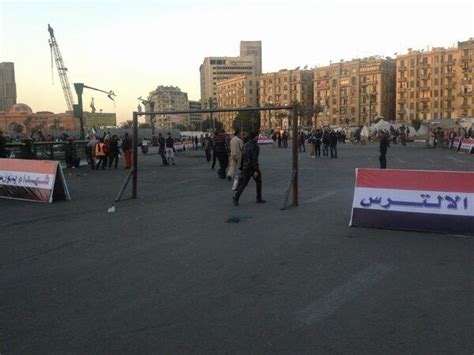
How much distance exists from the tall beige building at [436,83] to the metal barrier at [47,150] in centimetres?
Answer: 12182

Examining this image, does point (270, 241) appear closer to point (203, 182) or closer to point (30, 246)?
point (30, 246)

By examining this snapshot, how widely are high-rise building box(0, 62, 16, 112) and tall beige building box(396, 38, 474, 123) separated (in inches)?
5705

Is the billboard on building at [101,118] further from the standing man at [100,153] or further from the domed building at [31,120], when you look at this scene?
the standing man at [100,153]

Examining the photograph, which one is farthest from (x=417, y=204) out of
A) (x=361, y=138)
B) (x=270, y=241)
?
(x=361, y=138)

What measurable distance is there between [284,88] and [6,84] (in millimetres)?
112504

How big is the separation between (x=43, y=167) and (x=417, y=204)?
964 centimetres

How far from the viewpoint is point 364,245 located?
7.19 m

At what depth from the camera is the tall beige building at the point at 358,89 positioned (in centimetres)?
14638

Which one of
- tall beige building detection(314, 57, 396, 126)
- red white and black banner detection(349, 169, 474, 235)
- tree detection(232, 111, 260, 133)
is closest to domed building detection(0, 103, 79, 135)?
tree detection(232, 111, 260, 133)

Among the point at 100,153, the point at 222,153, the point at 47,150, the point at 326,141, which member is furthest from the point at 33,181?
the point at 326,141

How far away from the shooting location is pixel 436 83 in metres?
136

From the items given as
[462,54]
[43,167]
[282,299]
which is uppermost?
[462,54]

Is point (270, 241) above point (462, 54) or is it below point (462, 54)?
below

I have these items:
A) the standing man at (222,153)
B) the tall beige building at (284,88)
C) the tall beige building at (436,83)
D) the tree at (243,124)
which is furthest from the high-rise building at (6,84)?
the standing man at (222,153)
